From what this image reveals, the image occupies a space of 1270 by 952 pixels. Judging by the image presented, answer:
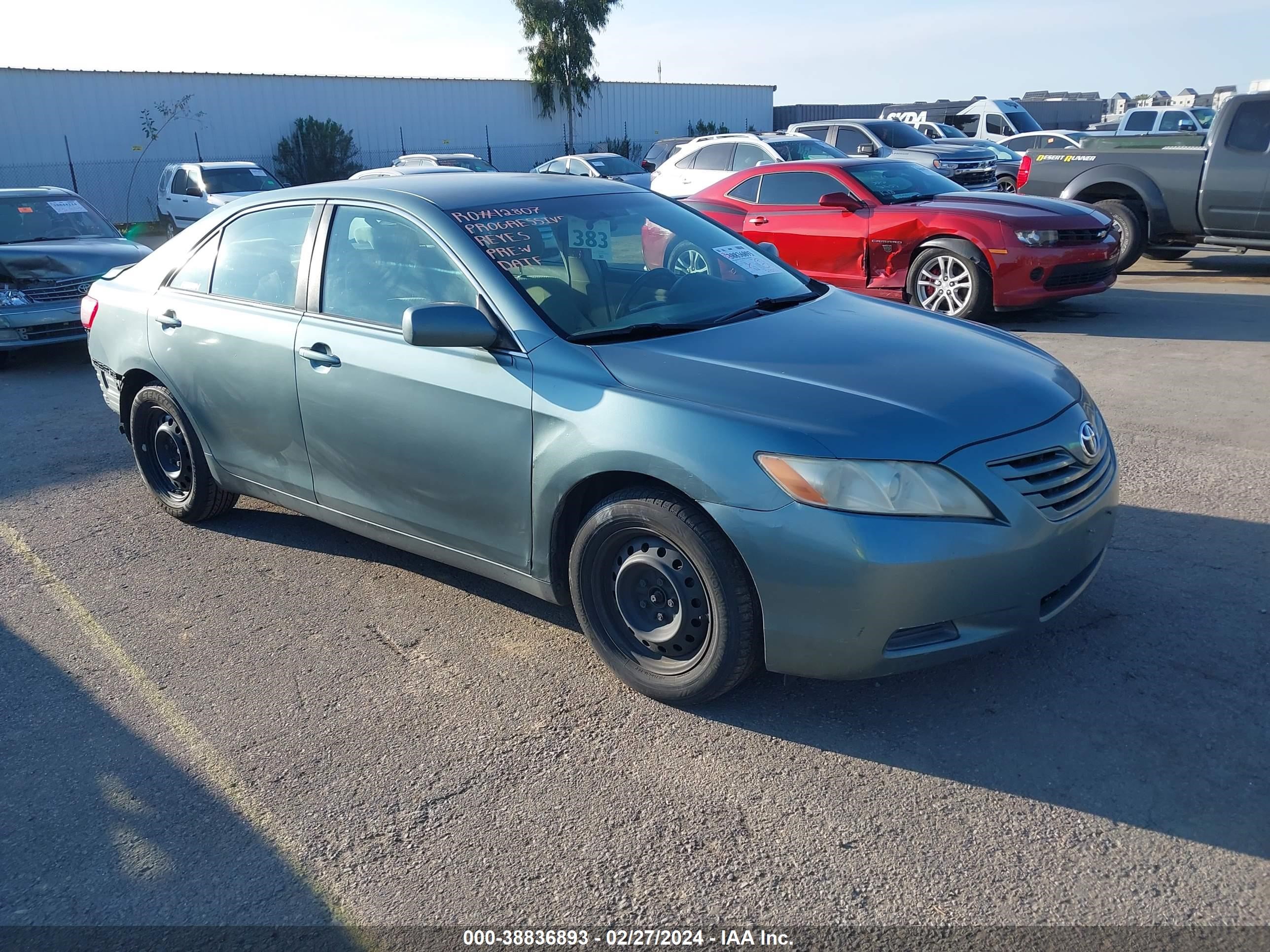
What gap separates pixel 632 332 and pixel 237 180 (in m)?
18.8

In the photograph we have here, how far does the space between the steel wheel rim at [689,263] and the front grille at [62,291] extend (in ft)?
24.3

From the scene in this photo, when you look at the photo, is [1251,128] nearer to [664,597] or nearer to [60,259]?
[664,597]

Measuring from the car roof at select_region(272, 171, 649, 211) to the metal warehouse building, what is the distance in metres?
27.7

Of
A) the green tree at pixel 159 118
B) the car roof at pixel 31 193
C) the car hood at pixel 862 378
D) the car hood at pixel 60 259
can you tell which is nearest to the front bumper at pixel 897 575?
the car hood at pixel 862 378

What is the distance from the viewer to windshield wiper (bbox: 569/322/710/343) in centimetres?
367

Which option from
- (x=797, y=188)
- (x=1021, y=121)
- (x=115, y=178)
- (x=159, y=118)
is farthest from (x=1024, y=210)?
(x=159, y=118)

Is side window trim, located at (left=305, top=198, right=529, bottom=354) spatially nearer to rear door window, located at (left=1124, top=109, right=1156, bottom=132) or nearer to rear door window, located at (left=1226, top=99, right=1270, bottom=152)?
rear door window, located at (left=1226, top=99, right=1270, bottom=152)

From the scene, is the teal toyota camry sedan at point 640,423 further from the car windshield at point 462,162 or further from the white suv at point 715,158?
the car windshield at point 462,162

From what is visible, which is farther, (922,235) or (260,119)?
(260,119)

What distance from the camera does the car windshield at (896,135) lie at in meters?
21.2

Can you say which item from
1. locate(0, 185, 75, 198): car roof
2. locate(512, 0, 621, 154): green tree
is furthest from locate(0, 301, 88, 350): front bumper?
locate(512, 0, 621, 154): green tree

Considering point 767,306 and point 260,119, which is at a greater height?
point 260,119

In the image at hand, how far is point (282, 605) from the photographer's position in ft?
14.5

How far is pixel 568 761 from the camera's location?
3.24 metres
